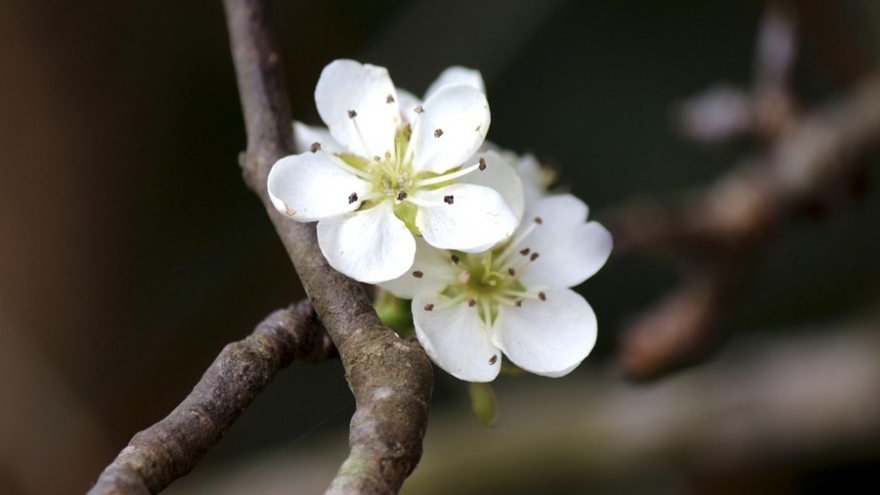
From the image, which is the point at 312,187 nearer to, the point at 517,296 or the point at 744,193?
the point at 517,296

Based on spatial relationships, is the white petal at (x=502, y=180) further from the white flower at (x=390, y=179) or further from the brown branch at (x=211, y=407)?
the brown branch at (x=211, y=407)

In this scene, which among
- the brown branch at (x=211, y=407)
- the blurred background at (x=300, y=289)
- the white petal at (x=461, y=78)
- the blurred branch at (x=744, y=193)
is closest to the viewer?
the brown branch at (x=211, y=407)

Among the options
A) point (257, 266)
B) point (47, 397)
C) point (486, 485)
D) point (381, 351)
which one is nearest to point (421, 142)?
point (381, 351)

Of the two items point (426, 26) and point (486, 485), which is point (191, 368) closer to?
point (486, 485)

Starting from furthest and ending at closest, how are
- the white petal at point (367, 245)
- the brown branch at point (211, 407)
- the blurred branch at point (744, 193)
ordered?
the blurred branch at point (744, 193), the white petal at point (367, 245), the brown branch at point (211, 407)

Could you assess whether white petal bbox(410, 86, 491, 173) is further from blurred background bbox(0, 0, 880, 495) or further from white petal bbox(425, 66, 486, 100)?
blurred background bbox(0, 0, 880, 495)

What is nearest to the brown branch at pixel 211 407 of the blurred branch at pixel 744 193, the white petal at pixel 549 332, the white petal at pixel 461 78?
the white petal at pixel 549 332

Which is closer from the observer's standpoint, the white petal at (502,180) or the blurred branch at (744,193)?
the white petal at (502,180)
